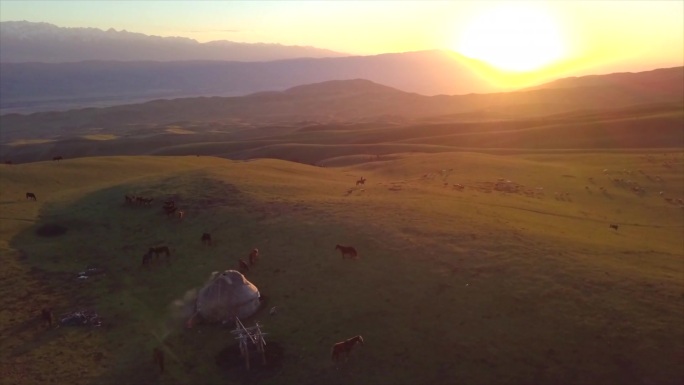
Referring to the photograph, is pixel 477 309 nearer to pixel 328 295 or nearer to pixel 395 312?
pixel 395 312

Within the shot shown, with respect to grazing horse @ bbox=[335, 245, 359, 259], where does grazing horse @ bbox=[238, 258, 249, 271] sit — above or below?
below

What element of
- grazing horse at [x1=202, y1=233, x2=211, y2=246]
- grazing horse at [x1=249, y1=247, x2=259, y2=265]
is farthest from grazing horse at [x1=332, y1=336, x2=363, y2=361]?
grazing horse at [x1=202, y1=233, x2=211, y2=246]

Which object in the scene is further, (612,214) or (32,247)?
(612,214)

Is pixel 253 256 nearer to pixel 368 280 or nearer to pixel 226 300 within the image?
pixel 226 300

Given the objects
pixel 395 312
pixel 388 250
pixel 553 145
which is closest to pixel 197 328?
pixel 395 312

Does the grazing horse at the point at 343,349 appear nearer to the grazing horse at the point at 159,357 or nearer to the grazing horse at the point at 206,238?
the grazing horse at the point at 159,357

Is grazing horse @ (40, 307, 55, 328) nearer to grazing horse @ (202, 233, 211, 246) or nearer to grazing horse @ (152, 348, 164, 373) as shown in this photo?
grazing horse @ (152, 348, 164, 373)
